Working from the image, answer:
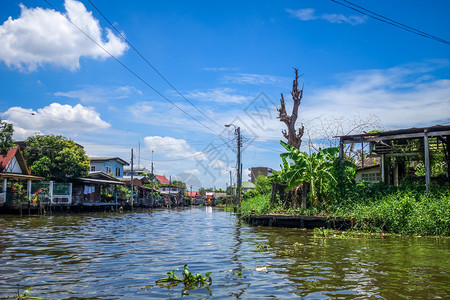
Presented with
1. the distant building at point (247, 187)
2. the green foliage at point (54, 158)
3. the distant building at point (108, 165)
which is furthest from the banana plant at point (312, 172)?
the distant building at point (108, 165)

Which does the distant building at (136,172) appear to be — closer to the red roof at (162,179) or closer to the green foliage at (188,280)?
the red roof at (162,179)

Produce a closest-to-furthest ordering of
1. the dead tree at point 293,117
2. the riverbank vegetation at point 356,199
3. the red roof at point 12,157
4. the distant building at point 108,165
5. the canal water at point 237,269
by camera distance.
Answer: the canal water at point 237,269 < the riverbank vegetation at point 356,199 < the dead tree at point 293,117 < the red roof at point 12,157 < the distant building at point 108,165

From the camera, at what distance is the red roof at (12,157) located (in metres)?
33.1

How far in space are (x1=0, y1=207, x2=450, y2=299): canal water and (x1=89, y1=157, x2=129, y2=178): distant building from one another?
44.1 meters

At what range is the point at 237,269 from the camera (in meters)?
8.03

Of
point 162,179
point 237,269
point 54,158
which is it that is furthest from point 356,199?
point 162,179

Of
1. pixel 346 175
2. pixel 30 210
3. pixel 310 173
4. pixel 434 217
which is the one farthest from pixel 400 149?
pixel 30 210

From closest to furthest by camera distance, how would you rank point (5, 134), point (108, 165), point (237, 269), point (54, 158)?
point (237, 269)
point (5, 134)
point (54, 158)
point (108, 165)

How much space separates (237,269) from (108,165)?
51.9 m

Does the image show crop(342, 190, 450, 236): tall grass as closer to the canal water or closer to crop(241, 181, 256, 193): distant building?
the canal water

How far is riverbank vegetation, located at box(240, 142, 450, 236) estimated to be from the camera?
48.1ft

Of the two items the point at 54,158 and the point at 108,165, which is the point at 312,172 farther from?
the point at 108,165

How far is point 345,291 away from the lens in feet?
19.9

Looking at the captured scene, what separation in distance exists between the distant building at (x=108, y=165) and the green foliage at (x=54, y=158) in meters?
15.9
